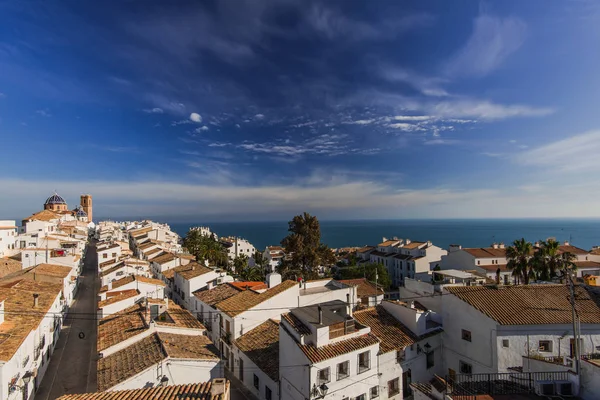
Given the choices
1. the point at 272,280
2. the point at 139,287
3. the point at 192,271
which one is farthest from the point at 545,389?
the point at 139,287

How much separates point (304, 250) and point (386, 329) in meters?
22.7

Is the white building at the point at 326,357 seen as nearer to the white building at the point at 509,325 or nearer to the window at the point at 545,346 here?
the white building at the point at 509,325

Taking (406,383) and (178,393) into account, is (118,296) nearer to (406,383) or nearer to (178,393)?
(178,393)

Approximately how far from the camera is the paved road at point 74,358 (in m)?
22.1

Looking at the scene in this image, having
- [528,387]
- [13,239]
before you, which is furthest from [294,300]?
[13,239]

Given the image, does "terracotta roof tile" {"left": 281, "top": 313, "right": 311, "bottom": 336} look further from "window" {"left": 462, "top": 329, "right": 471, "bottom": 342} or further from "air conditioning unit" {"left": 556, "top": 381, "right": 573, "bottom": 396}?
"window" {"left": 462, "top": 329, "right": 471, "bottom": 342}

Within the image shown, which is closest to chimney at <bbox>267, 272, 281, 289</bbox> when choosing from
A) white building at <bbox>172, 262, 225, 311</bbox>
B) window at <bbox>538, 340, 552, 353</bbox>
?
white building at <bbox>172, 262, 225, 311</bbox>

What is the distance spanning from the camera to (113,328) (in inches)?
949

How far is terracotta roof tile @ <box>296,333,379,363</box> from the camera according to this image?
1706 centimetres

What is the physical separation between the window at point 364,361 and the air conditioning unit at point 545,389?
8.21 m

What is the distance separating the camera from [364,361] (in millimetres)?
18781

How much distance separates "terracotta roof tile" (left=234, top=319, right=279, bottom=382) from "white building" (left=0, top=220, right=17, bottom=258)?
52.9m

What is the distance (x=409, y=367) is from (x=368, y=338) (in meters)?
4.69

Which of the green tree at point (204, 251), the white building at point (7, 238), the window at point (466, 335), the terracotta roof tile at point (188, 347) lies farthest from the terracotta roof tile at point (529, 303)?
the white building at point (7, 238)
